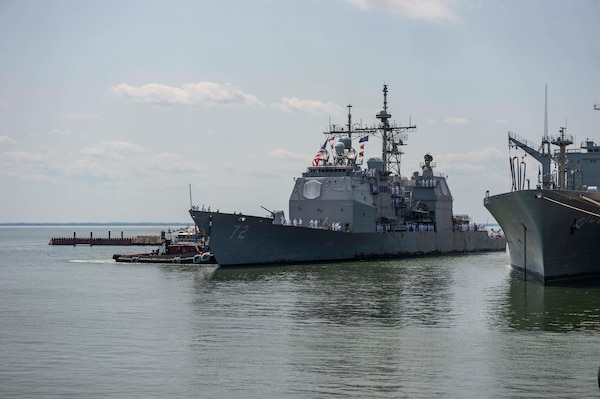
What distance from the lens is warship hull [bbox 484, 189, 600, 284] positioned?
31.3m

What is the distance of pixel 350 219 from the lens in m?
49.3

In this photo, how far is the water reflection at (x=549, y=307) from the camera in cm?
2319

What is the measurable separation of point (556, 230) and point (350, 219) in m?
18.6

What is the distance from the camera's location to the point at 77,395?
1543cm

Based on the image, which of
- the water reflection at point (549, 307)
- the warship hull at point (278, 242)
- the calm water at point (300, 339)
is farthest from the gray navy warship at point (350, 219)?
the water reflection at point (549, 307)

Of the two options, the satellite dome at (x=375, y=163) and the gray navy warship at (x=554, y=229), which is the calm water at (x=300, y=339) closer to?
the gray navy warship at (x=554, y=229)

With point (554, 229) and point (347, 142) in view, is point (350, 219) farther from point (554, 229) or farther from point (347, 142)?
point (554, 229)

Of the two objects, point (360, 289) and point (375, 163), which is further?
point (375, 163)

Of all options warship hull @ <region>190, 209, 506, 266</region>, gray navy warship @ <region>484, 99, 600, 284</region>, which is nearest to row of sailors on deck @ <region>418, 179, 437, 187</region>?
warship hull @ <region>190, 209, 506, 266</region>

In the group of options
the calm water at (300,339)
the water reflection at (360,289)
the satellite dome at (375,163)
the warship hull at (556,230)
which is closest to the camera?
the calm water at (300,339)

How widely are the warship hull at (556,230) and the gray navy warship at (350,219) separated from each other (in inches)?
522

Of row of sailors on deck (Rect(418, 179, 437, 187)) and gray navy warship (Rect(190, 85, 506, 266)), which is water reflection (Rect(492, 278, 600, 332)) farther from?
row of sailors on deck (Rect(418, 179, 437, 187))

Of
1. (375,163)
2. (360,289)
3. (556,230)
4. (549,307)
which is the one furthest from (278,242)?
(549,307)

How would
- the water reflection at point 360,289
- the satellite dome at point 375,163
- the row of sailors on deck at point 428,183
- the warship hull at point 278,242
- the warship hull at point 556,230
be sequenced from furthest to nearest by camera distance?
the row of sailors on deck at point 428,183
the satellite dome at point 375,163
the warship hull at point 278,242
the warship hull at point 556,230
the water reflection at point 360,289
